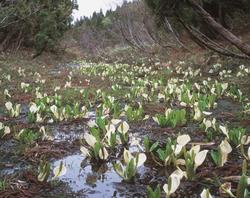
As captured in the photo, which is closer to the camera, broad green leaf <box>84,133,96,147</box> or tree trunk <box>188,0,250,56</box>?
broad green leaf <box>84,133,96,147</box>

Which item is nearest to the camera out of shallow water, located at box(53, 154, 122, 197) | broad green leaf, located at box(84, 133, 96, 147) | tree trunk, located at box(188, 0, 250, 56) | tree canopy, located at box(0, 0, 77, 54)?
shallow water, located at box(53, 154, 122, 197)

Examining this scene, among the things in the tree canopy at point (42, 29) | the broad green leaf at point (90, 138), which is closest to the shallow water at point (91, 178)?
the broad green leaf at point (90, 138)

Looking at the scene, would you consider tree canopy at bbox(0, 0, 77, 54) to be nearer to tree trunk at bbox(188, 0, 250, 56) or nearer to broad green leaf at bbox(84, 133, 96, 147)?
tree trunk at bbox(188, 0, 250, 56)

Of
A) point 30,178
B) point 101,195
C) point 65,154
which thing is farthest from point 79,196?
point 65,154

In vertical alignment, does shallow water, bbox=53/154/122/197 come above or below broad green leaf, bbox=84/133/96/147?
below

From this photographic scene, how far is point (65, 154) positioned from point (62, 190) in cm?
104

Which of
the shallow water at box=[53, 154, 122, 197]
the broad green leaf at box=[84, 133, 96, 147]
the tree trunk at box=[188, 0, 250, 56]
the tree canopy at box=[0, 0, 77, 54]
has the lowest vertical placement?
the shallow water at box=[53, 154, 122, 197]

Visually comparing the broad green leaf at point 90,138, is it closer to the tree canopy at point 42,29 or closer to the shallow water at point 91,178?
the shallow water at point 91,178

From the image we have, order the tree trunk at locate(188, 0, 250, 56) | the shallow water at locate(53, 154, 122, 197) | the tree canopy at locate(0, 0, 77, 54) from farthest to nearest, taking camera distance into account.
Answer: the tree canopy at locate(0, 0, 77, 54) < the tree trunk at locate(188, 0, 250, 56) < the shallow water at locate(53, 154, 122, 197)

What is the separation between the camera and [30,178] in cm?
326

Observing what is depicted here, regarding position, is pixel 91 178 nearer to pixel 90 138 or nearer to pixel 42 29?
pixel 90 138

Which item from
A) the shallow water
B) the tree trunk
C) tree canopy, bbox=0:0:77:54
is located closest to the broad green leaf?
the shallow water

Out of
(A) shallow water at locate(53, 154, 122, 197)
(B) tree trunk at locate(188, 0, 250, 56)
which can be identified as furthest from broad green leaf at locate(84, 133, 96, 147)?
(B) tree trunk at locate(188, 0, 250, 56)

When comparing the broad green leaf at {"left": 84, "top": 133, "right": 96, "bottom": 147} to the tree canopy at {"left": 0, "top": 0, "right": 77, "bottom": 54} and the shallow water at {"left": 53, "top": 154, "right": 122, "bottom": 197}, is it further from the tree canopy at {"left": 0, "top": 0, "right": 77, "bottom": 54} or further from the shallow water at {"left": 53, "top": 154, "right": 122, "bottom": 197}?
the tree canopy at {"left": 0, "top": 0, "right": 77, "bottom": 54}
